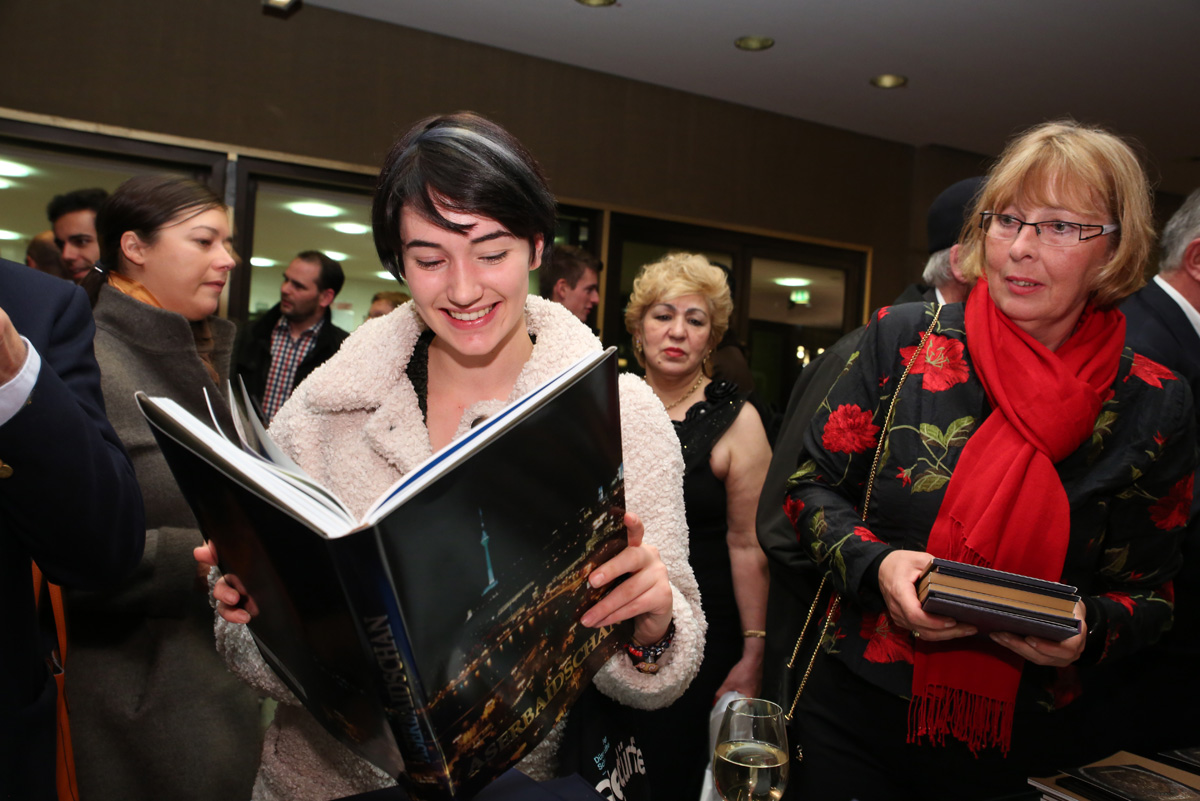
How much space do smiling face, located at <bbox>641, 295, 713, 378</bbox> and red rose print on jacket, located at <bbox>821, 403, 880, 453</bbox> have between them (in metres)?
1.03

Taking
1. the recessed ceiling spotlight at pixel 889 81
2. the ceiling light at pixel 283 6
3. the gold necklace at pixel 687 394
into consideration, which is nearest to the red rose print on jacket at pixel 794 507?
the gold necklace at pixel 687 394

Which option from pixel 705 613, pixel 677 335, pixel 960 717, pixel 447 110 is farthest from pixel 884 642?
pixel 447 110

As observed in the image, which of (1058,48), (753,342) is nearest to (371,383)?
(1058,48)

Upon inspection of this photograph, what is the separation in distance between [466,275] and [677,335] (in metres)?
1.53

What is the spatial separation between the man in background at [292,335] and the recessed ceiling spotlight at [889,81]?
3309 millimetres

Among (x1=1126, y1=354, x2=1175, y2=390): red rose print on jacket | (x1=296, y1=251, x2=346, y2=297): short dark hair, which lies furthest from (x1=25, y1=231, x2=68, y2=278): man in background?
(x1=1126, y1=354, x2=1175, y2=390): red rose print on jacket

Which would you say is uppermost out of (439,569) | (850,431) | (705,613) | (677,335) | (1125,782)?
(677,335)

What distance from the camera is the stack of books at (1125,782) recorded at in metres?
0.91

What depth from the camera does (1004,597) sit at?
1.08m

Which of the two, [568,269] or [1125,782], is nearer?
[1125,782]

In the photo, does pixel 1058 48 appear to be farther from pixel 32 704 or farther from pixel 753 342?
pixel 32 704

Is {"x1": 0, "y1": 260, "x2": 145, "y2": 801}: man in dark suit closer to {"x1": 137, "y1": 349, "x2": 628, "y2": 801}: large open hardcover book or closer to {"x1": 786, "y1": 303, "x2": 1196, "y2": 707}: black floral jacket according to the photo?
{"x1": 137, "y1": 349, "x2": 628, "y2": 801}: large open hardcover book

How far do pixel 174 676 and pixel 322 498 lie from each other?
4.14 feet

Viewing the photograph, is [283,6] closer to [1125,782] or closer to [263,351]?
[263,351]
